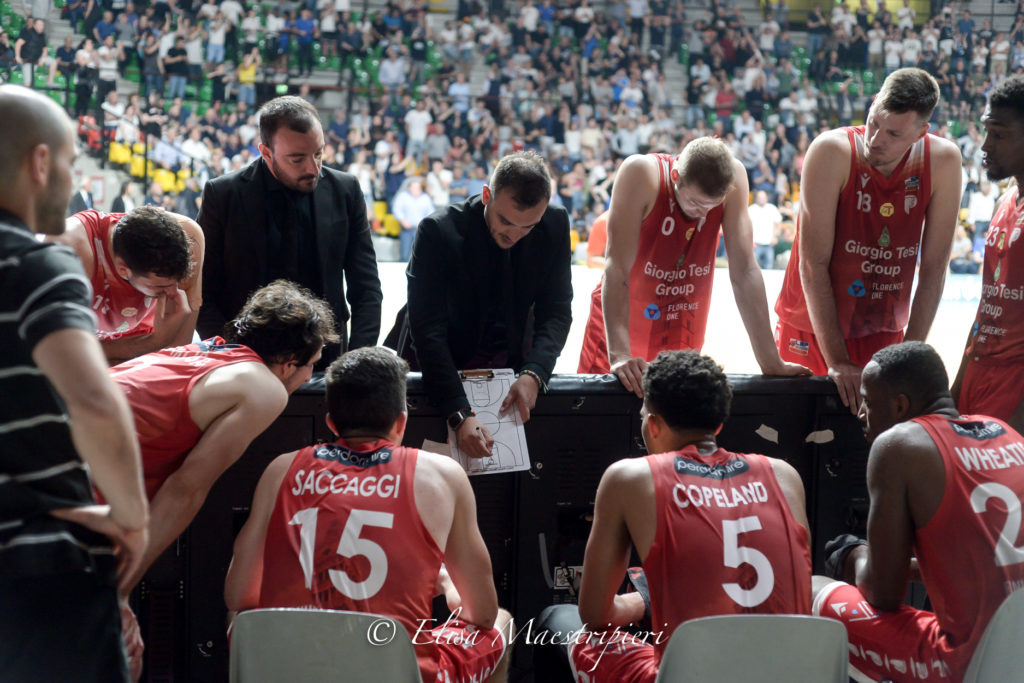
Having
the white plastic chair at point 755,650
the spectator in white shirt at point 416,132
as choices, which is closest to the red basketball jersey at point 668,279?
the white plastic chair at point 755,650

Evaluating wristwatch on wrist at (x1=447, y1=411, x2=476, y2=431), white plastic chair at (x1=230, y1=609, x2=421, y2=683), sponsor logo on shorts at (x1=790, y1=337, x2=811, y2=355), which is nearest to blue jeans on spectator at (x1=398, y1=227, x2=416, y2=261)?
sponsor logo on shorts at (x1=790, y1=337, x2=811, y2=355)

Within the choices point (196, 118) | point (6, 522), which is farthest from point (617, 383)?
point (196, 118)

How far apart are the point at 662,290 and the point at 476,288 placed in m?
0.89

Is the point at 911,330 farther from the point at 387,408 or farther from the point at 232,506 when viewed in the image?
the point at 232,506

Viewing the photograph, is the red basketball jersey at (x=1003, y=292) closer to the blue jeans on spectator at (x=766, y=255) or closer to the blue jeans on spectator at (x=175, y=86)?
the blue jeans on spectator at (x=766, y=255)

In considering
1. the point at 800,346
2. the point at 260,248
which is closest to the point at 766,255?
the point at 800,346

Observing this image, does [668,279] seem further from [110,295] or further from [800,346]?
[110,295]

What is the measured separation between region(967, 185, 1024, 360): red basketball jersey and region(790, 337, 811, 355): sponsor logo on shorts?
2.07ft

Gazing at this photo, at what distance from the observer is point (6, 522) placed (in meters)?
1.40

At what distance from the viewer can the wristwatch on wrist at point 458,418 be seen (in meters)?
2.40

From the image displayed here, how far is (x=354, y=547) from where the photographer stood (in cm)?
178

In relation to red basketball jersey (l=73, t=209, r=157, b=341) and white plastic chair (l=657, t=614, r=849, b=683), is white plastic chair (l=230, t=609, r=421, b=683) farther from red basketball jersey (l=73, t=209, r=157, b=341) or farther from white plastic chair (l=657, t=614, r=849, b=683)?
red basketball jersey (l=73, t=209, r=157, b=341)

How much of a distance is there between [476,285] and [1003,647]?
169 centimetres

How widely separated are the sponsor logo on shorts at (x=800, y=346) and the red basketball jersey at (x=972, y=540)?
4.84 feet
